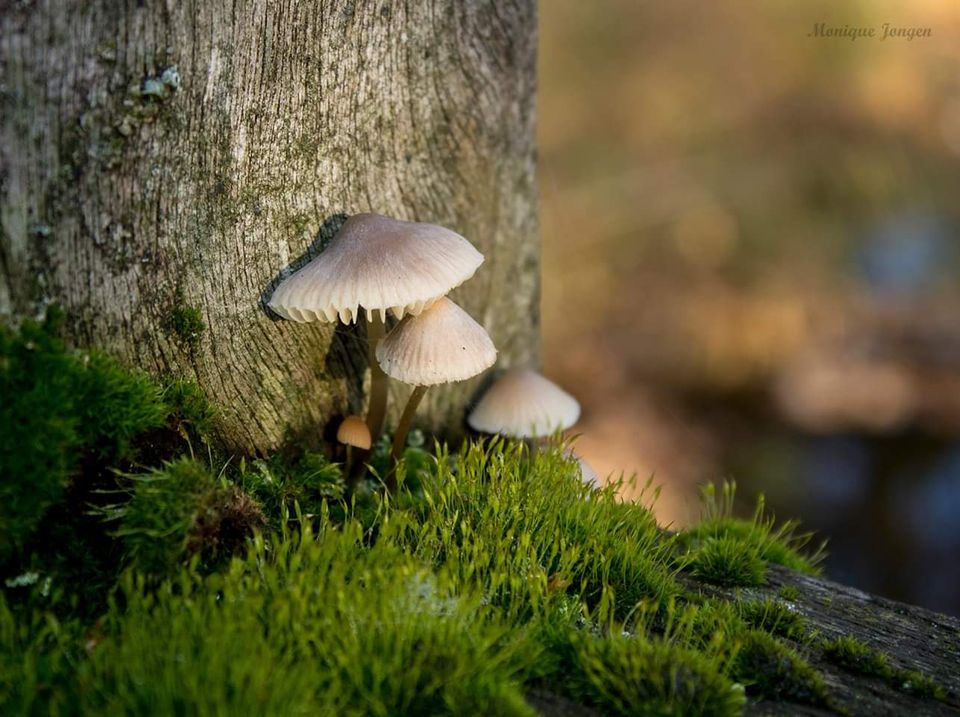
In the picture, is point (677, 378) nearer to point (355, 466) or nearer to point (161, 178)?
point (355, 466)

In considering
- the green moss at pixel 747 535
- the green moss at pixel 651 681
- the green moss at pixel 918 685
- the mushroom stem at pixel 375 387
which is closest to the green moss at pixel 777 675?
the green moss at pixel 651 681

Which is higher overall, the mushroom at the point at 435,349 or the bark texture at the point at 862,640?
the mushroom at the point at 435,349

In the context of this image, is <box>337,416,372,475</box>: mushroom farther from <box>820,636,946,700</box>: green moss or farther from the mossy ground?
<box>820,636,946,700</box>: green moss

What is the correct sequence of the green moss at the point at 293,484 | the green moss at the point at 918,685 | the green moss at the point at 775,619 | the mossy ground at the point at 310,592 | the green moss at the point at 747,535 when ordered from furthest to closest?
the green moss at the point at 747,535, the green moss at the point at 293,484, the green moss at the point at 775,619, the green moss at the point at 918,685, the mossy ground at the point at 310,592

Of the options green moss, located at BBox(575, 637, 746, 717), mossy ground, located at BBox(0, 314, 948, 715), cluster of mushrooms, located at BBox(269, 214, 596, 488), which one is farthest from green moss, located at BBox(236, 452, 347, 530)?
green moss, located at BBox(575, 637, 746, 717)

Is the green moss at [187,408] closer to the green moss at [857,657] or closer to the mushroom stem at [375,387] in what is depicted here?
the mushroom stem at [375,387]

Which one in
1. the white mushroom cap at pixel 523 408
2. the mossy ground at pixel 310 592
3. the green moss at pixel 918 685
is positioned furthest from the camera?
the white mushroom cap at pixel 523 408

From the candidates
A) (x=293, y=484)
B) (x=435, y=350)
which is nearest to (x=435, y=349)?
(x=435, y=350)
